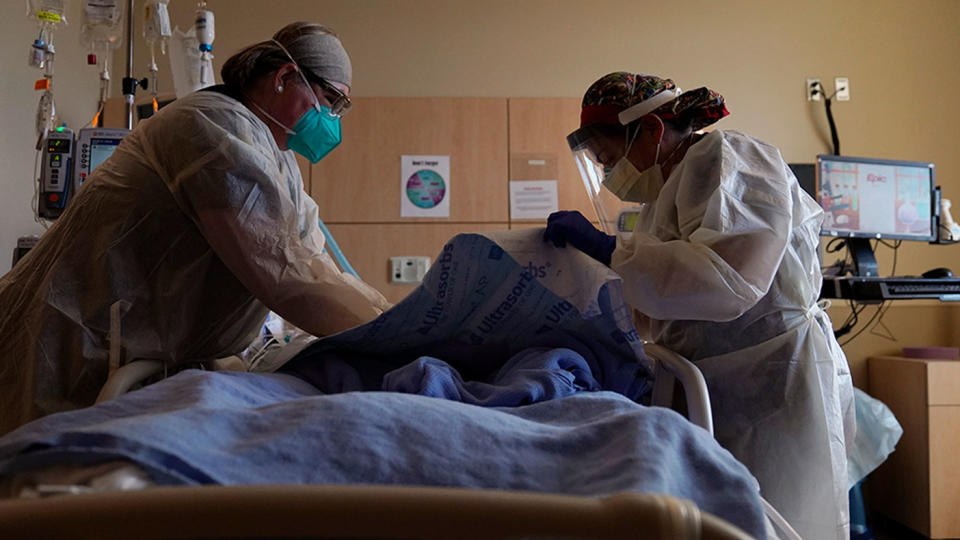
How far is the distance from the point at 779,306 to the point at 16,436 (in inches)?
52.0

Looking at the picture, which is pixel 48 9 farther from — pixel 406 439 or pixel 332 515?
pixel 332 515

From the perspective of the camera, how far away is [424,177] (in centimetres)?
363

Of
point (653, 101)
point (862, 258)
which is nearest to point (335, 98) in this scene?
point (653, 101)

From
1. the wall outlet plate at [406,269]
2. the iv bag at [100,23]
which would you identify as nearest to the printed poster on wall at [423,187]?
the wall outlet plate at [406,269]

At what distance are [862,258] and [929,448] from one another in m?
0.81

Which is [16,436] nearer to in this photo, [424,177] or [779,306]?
[779,306]

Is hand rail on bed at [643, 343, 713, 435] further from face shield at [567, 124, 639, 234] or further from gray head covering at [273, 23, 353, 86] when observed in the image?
gray head covering at [273, 23, 353, 86]

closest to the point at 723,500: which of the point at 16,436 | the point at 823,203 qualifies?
the point at 16,436

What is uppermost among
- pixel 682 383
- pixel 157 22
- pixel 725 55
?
pixel 725 55

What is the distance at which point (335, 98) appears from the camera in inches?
66.6

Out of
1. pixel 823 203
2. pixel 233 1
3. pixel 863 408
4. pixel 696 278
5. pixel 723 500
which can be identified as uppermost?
pixel 233 1

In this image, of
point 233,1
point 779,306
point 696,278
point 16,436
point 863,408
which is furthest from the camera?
point 233,1

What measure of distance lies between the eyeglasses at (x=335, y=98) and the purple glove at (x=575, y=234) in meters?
0.65

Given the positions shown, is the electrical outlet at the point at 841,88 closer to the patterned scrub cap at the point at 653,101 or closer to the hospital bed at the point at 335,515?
the patterned scrub cap at the point at 653,101
